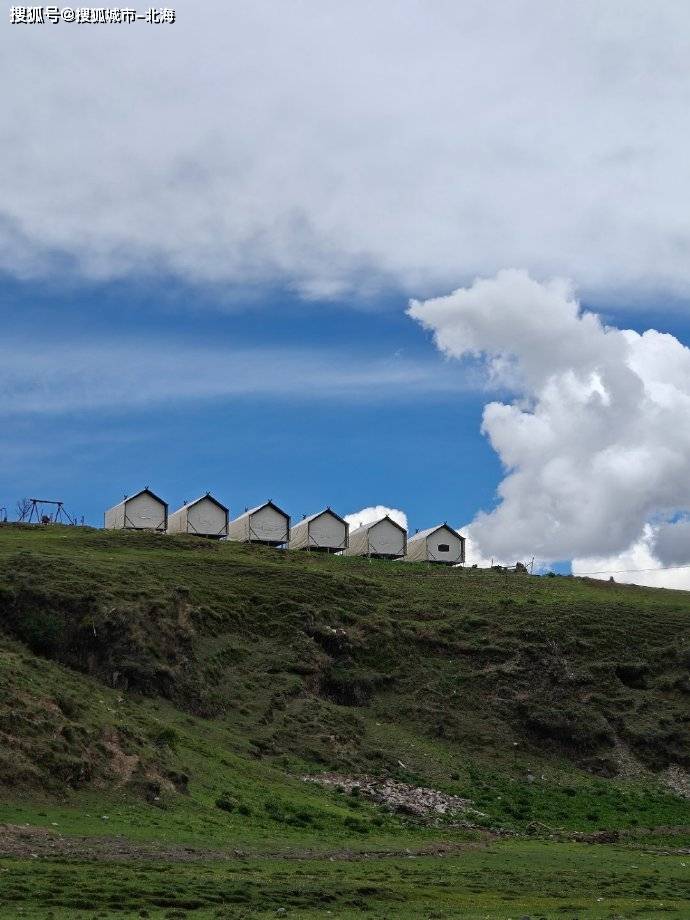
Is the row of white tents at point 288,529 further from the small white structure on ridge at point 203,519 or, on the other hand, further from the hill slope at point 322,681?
the hill slope at point 322,681

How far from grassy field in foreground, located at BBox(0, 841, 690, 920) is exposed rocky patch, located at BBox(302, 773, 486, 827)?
1329 cm

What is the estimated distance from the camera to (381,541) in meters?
113

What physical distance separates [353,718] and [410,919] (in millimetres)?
40072

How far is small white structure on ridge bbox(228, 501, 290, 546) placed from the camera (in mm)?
109562

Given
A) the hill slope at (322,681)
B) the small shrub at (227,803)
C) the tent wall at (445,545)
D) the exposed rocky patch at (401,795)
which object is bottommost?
the exposed rocky patch at (401,795)

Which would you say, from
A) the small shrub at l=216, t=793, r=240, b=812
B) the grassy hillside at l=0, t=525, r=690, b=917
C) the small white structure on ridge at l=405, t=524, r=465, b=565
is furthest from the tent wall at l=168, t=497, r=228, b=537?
the small shrub at l=216, t=793, r=240, b=812

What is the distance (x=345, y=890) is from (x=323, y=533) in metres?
80.5

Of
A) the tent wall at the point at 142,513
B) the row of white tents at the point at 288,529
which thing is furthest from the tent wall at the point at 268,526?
the tent wall at the point at 142,513

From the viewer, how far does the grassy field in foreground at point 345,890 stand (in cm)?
2709

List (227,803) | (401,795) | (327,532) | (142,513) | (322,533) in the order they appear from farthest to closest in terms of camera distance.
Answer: (327,532) < (322,533) < (142,513) < (401,795) < (227,803)

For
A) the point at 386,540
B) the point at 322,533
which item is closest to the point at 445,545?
the point at 386,540

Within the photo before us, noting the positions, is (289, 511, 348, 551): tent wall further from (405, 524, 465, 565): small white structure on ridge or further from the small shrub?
the small shrub

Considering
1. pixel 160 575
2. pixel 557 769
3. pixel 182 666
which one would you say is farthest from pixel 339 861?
pixel 160 575

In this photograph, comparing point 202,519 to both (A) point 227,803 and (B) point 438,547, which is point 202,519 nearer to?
(B) point 438,547
